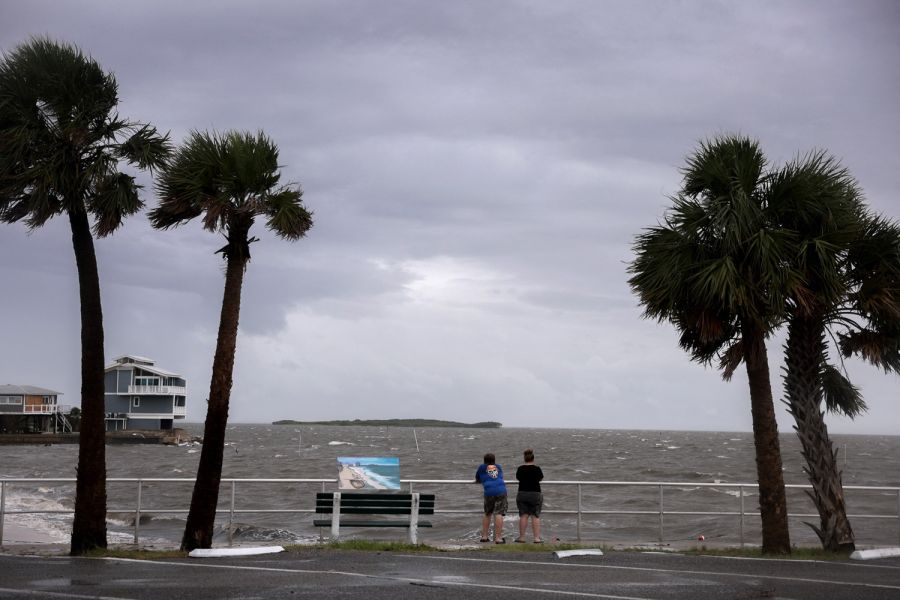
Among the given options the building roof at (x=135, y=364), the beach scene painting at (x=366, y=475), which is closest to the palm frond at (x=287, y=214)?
the beach scene painting at (x=366, y=475)

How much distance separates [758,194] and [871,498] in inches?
1687

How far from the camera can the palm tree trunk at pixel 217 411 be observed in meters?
15.9

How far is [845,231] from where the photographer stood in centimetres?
1583

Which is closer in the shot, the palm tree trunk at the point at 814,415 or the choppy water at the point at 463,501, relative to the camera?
the palm tree trunk at the point at 814,415

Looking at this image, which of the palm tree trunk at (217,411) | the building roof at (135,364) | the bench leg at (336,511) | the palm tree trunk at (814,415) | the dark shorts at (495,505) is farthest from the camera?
the building roof at (135,364)

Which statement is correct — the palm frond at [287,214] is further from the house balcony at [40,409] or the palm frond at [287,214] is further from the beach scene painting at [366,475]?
the house balcony at [40,409]

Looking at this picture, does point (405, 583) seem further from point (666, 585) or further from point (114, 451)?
point (114, 451)

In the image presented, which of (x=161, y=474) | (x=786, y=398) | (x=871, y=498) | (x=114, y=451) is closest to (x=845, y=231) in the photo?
(x=786, y=398)

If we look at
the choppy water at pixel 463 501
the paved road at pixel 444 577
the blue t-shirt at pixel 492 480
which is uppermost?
the blue t-shirt at pixel 492 480

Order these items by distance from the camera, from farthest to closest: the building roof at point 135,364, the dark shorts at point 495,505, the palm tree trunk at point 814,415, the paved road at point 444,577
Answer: the building roof at point 135,364 → the dark shorts at point 495,505 → the palm tree trunk at point 814,415 → the paved road at point 444,577

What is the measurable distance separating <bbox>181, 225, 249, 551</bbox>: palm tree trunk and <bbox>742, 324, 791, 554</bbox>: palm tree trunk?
8.45m

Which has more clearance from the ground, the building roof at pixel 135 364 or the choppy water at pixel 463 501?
the building roof at pixel 135 364

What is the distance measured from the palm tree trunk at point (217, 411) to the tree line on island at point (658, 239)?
0.02 meters

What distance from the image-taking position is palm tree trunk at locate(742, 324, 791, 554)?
1595 centimetres
